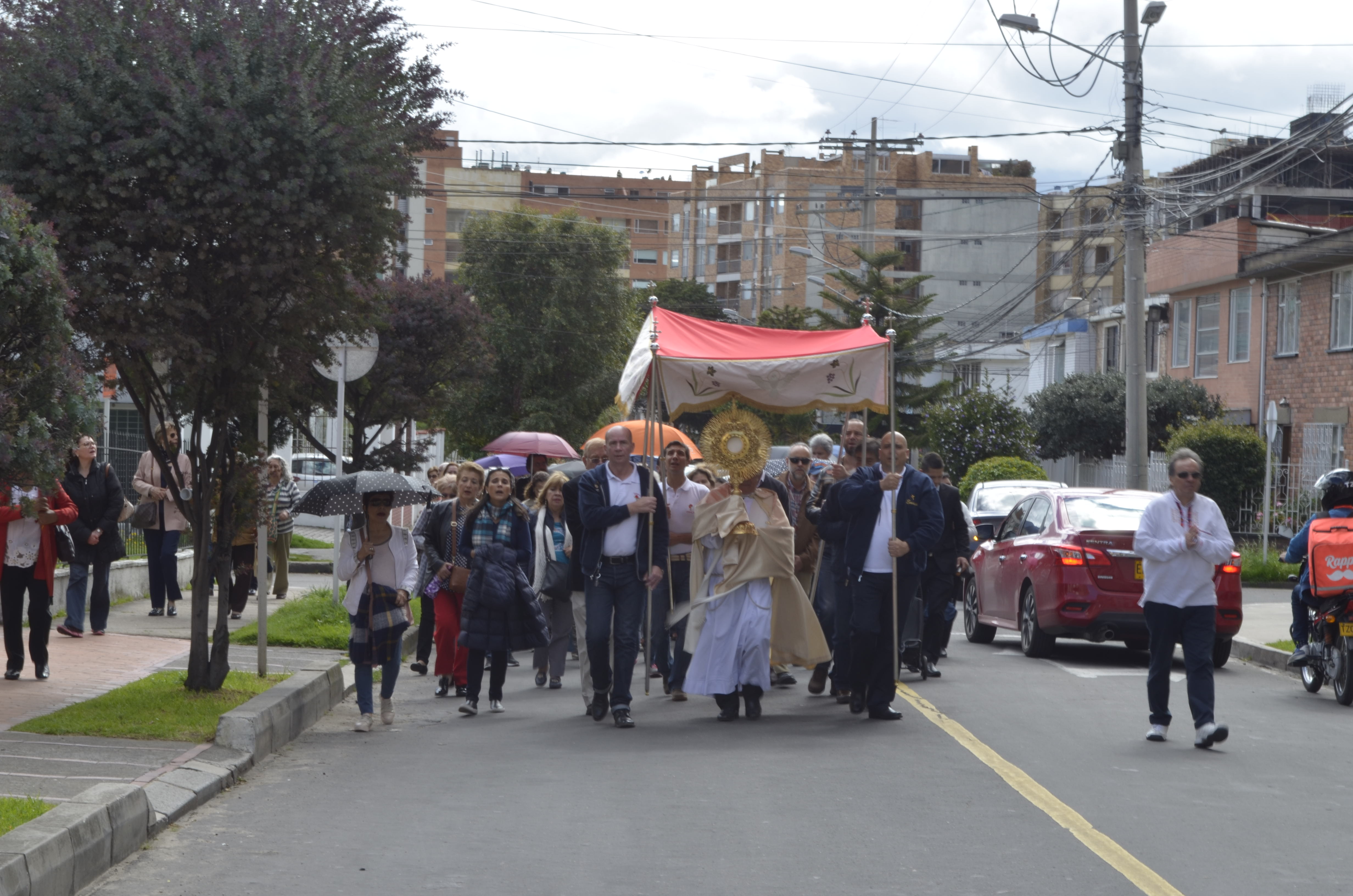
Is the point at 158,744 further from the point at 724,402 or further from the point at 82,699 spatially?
the point at 724,402

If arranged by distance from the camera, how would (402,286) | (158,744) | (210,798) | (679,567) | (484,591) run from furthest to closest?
(402,286) < (679,567) < (484,591) < (158,744) < (210,798)

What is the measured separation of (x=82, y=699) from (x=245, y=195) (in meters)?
3.64

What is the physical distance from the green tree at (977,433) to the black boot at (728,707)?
26.4 meters

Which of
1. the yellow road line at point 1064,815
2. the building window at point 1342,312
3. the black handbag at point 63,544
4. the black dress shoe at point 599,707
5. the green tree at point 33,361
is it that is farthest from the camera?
the building window at point 1342,312

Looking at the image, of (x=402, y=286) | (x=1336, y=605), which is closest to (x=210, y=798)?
(x=1336, y=605)

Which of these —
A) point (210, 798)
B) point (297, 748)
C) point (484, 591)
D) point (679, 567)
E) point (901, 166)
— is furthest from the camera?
point (901, 166)

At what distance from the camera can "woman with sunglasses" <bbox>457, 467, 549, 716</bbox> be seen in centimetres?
1111

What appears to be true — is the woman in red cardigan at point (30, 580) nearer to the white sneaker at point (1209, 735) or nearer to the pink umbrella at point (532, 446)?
the white sneaker at point (1209, 735)

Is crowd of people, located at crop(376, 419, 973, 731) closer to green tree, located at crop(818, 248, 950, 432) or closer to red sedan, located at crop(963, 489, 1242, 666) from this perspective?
red sedan, located at crop(963, 489, 1242, 666)

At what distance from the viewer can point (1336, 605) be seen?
12227 millimetres

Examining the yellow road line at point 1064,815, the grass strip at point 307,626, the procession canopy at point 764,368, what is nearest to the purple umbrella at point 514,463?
the grass strip at point 307,626

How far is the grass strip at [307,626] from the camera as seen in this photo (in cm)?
1421

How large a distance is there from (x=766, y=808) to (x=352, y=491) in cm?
430

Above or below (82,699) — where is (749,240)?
above
